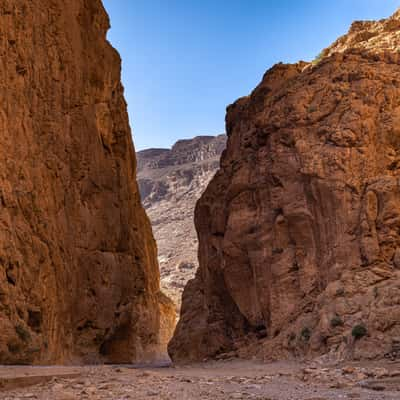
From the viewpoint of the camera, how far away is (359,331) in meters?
13.5

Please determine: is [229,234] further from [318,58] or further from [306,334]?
[318,58]

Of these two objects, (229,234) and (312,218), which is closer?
(312,218)

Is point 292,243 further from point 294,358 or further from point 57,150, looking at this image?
point 57,150

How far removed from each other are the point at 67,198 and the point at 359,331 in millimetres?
15039

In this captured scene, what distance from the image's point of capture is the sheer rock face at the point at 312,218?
15711mm

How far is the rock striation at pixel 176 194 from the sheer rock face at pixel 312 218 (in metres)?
37.2

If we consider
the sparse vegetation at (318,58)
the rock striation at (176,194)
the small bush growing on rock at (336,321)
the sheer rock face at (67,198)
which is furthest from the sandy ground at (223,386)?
the rock striation at (176,194)

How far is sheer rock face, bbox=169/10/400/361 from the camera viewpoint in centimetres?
1571

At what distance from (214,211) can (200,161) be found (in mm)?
96944

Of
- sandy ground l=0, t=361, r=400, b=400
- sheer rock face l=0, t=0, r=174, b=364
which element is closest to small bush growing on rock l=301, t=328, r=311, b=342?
sandy ground l=0, t=361, r=400, b=400

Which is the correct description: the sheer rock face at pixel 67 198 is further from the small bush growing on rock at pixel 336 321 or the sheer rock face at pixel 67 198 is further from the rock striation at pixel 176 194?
the rock striation at pixel 176 194

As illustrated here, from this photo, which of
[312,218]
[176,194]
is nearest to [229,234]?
[312,218]

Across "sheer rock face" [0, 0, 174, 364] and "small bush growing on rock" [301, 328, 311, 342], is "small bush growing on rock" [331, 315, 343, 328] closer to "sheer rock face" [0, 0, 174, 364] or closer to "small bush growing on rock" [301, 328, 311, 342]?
"small bush growing on rock" [301, 328, 311, 342]

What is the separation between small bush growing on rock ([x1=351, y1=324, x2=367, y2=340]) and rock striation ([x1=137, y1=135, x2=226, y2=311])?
46.3 meters
